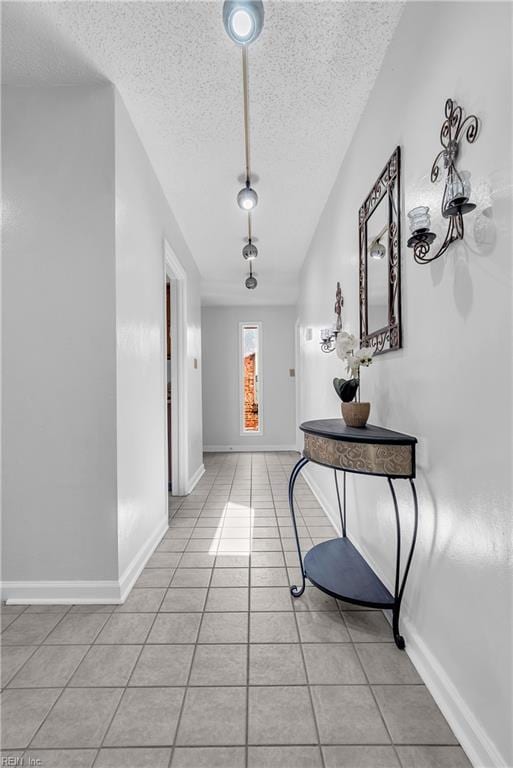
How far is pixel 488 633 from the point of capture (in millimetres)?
978

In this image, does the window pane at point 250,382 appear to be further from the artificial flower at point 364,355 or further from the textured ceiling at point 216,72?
the artificial flower at point 364,355

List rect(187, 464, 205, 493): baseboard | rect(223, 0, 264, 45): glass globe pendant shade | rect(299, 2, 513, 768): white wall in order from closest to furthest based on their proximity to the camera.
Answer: rect(299, 2, 513, 768): white wall, rect(223, 0, 264, 45): glass globe pendant shade, rect(187, 464, 205, 493): baseboard

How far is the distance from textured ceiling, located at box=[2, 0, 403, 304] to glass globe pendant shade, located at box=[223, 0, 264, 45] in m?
0.17

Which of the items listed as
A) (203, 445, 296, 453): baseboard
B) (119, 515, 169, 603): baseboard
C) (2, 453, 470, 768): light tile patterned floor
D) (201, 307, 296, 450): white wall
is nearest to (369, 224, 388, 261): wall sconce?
(2, 453, 470, 768): light tile patterned floor

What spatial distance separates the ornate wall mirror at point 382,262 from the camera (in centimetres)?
160

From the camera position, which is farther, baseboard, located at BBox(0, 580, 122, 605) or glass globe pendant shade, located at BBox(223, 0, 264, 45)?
baseboard, located at BBox(0, 580, 122, 605)

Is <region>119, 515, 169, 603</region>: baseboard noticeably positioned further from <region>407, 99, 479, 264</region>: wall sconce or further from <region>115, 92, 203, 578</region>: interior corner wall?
<region>407, 99, 479, 264</region>: wall sconce

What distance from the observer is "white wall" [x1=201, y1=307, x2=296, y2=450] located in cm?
650

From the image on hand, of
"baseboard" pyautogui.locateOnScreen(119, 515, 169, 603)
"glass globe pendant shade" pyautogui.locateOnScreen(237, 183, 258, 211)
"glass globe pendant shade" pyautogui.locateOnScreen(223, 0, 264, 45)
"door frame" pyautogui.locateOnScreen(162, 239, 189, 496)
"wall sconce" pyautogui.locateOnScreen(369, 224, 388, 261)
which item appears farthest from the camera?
"door frame" pyautogui.locateOnScreen(162, 239, 189, 496)

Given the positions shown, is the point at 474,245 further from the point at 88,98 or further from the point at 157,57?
the point at 88,98

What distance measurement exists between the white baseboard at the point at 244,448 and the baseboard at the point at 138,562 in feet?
12.5

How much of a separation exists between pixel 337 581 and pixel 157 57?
268 centimetres

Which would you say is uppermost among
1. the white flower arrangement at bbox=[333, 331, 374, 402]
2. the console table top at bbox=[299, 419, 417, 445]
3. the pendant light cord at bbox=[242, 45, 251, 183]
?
the pendant light cord at bbox=[242, 45, 251, 183]

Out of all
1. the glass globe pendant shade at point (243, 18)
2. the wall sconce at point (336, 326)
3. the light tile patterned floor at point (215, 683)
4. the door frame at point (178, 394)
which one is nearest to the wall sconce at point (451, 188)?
the glass globe pendant shade at point (243, 18)
